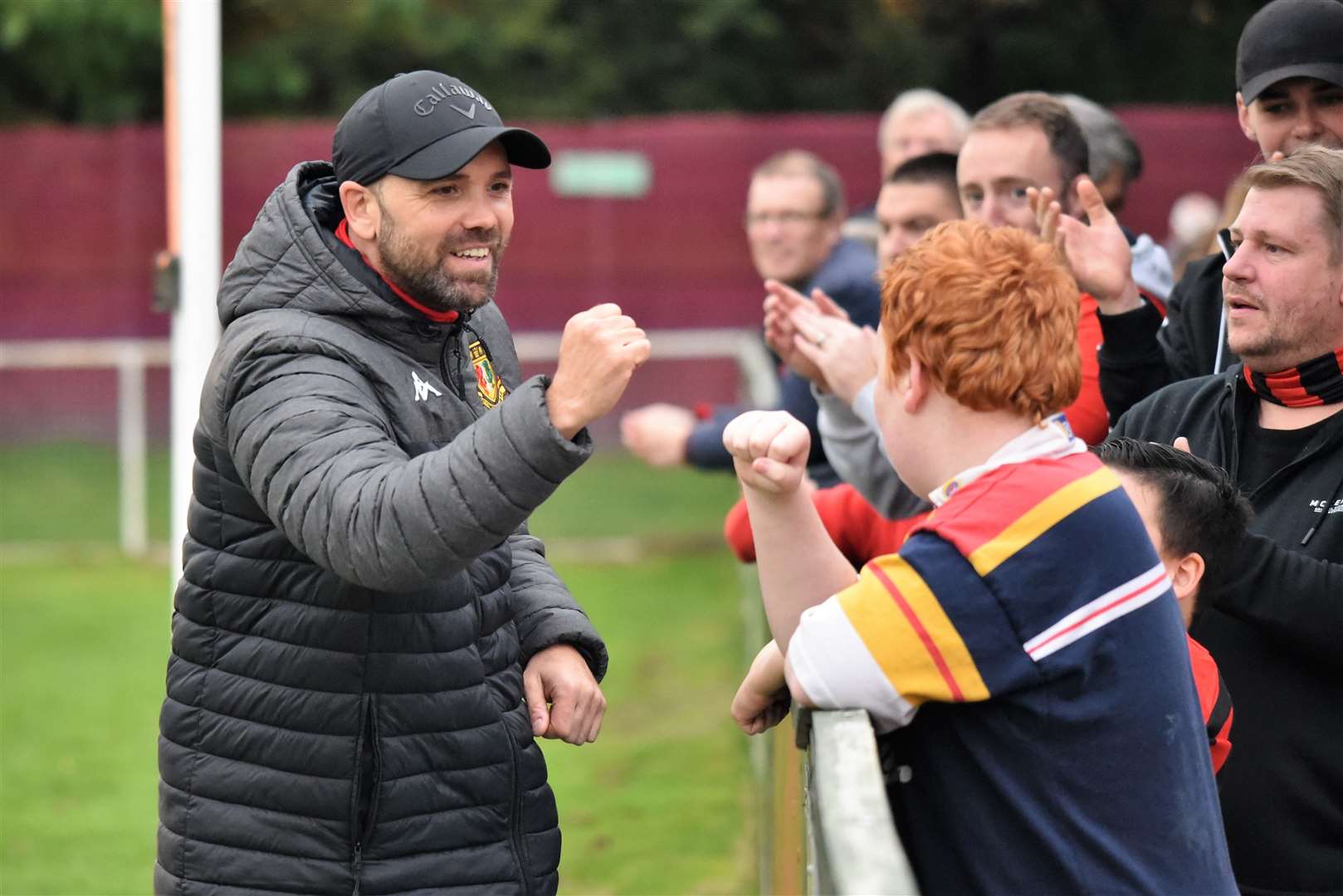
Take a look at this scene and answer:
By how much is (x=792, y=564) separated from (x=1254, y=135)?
2.10 meters

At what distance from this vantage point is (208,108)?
18.6 feet

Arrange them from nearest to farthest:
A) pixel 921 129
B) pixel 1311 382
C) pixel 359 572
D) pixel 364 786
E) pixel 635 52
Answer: pixel 359 572
pixel 364 786
pixel 1311 382
pixel 921 129
pixel 635 52

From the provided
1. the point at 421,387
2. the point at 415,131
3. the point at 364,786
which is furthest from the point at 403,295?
the point at 364,786

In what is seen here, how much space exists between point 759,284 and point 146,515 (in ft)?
18.8

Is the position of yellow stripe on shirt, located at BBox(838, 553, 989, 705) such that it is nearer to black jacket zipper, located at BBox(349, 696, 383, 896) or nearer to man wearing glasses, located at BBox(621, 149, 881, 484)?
black jacket zipper, located at BBox(349, 696, 383, 896)

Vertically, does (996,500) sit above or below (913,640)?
above

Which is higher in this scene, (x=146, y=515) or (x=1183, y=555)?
(x=1183, y=555)

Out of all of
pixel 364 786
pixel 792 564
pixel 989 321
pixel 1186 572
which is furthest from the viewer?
pixel 364 786

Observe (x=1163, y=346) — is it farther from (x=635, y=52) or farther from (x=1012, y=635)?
(x=635, y=52)

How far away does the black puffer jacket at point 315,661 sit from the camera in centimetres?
276

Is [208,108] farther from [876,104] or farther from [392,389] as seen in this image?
[876,104]

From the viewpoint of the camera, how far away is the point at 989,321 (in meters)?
2.23

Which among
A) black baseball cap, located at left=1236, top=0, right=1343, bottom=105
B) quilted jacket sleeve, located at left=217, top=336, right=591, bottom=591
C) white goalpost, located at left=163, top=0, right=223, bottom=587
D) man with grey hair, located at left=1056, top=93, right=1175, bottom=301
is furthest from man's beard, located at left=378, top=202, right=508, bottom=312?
white goalpost, located at left=163, top=0, right=223, bottom=587

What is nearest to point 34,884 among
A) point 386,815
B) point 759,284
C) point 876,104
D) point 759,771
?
point 759,771
